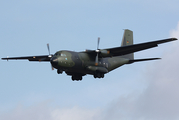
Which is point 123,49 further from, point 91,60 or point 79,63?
point 79,63

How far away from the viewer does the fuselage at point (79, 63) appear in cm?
3722

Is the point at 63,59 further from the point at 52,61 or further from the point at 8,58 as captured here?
the point at 8,58

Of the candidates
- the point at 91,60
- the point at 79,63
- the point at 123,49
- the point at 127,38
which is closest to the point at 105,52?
the point at 91,60

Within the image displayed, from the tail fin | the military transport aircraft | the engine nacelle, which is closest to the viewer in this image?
the military transport aircraft

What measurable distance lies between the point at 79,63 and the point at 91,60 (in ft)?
6.27

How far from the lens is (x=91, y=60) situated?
3956cm

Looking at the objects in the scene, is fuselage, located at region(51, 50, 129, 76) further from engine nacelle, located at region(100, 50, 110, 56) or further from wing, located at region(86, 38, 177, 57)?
engine nacelle, located at region(100, 50, 110, 56)

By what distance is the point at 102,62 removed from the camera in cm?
4062

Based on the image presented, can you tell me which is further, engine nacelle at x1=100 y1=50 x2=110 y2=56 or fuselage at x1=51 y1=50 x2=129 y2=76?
engine nacelle at x1=100 y1=50 x2=110 y2=56

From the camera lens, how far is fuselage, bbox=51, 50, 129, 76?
3722 cm

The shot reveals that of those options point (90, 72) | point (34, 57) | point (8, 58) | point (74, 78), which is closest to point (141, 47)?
point (90, 72)

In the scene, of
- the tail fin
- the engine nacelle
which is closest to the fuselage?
the engine nacelle

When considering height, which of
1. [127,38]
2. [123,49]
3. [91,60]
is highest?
[123,49]

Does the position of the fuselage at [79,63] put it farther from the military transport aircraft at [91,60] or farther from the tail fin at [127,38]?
the tail fin at [127,38]
